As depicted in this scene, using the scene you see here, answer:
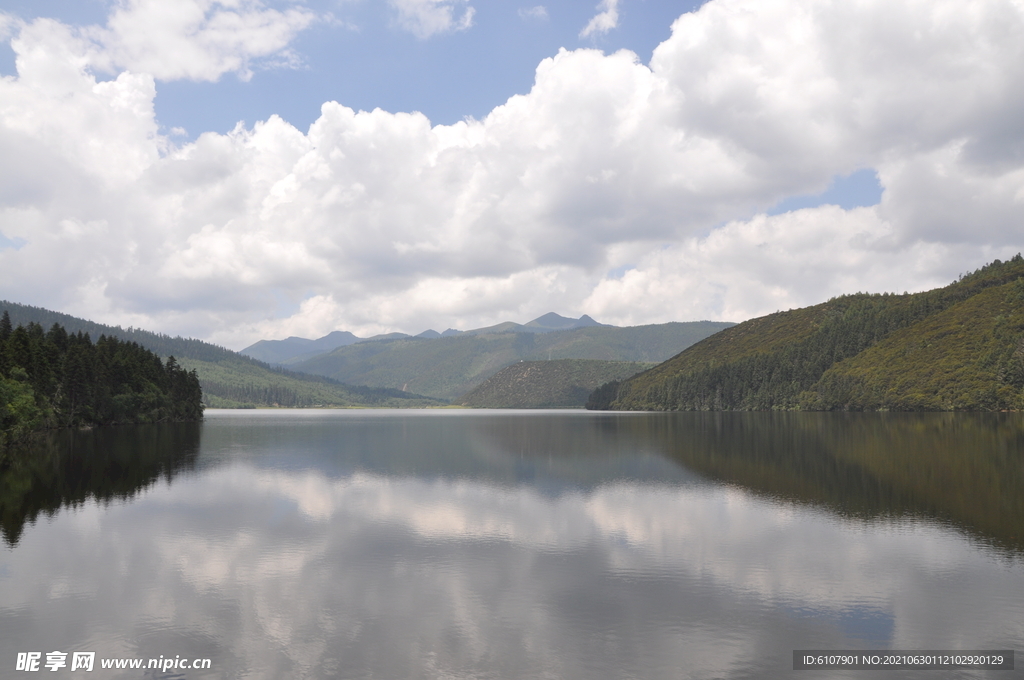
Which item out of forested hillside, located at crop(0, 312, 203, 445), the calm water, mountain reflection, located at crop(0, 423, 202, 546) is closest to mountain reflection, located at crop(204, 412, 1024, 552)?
the calm water

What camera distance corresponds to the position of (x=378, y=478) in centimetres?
6319

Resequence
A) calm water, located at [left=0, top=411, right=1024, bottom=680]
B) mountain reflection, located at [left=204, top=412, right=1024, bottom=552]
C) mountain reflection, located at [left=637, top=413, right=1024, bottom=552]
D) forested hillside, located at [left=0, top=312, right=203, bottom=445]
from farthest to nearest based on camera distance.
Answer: forested hillside, located at [left=0, top=312, right=203, bottom=445], mountain reflection, located at [left=204, top=412, right=1024, bottom=552], mountain reflection, located at [left=637, top=413, right=1024, bottom=552], calm water, located at [left=0, top=411, right=1024, bottom=680]

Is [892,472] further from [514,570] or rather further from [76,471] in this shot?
[76,471]

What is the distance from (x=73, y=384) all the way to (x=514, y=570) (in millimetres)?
140471

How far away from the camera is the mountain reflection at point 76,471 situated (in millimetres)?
46625

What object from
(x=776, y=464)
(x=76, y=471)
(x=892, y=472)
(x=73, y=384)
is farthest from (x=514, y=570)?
(x=73, y=384)

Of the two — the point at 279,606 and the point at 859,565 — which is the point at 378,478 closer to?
the point at 279,606

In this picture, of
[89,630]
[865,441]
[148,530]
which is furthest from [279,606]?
[865,441]

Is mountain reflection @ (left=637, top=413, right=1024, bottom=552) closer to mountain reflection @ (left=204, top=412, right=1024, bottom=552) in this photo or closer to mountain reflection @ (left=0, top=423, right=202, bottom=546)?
mountain reflection @ (left=204, top=412, right=1024, bottom=552)

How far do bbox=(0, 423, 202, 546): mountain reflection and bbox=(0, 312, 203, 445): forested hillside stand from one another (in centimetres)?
640

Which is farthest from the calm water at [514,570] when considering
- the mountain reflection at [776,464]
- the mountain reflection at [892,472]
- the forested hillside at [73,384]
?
the forested hillside at [73,384]

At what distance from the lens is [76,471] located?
2618 inches

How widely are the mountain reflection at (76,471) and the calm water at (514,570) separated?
1.89ft

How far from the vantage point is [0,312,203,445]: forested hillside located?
3513 inches
